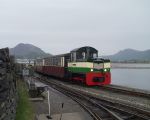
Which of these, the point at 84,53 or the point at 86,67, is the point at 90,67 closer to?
the point at 86,67

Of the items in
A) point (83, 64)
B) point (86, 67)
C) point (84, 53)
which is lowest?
point (86, 67)

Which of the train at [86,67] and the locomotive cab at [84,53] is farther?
the locomotive cab at [84,53]

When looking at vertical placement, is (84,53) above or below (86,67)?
above

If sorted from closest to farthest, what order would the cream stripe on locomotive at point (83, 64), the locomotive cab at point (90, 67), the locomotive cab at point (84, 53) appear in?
the cream stripe on locomotive at point (83, 64), the locomotive cab at point (90, 67), the locomotive cab at point (84, 53)

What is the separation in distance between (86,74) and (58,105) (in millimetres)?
8732

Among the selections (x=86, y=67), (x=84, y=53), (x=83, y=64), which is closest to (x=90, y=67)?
(x=86, y=67)

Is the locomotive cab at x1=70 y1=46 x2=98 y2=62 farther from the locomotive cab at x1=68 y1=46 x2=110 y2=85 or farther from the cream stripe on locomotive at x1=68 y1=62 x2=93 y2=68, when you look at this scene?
the cream stripe on locomotive at x1=68 y1=62 x2=93 y2=68

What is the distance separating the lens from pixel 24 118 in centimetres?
1037

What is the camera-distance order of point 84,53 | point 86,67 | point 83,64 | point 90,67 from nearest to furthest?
point 90,67 → point 86,67 → point 83,64 → point 84,53

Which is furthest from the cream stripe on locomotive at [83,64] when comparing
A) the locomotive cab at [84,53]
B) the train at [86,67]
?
the locomotive cab at [84,53]

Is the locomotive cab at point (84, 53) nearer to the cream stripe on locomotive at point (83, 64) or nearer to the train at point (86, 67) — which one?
the train at point (86, 67)

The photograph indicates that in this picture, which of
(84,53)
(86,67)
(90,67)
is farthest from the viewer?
(84,53)

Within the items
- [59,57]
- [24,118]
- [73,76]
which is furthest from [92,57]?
[24,118]

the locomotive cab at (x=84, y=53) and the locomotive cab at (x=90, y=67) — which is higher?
the locomotive cab at (x=84, y=53)
